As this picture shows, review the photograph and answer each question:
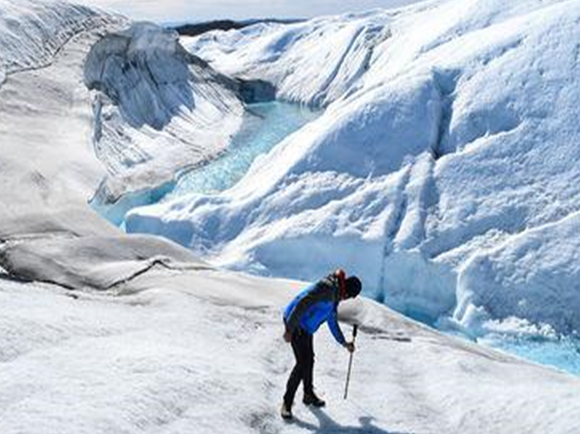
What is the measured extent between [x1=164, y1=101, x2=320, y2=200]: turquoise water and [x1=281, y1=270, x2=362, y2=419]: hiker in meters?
25.9

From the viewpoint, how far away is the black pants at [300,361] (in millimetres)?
9656

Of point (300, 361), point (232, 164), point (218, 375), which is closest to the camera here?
point (300, 361)

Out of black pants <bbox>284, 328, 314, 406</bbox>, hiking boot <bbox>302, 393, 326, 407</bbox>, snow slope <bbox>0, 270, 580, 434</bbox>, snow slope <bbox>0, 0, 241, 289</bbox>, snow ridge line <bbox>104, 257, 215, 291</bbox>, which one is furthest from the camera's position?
snow slope <bbox>0, 0, 241, 289</bbox>

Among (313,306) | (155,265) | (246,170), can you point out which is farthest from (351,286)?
(246,170)

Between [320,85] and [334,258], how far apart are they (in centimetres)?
4107

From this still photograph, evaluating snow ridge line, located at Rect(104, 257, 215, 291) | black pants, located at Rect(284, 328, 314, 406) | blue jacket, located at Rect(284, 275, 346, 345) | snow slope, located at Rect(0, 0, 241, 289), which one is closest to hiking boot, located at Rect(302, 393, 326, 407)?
black pants, located at Rect(284, 328, 314, 406)

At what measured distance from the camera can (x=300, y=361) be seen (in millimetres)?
9789

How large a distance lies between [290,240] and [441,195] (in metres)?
4.61

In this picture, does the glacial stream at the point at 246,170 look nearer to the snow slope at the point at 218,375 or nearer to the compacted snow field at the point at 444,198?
the compacted snow field at the point at 444,198

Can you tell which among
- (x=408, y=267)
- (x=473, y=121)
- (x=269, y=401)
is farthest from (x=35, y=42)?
(x=269, y=401)

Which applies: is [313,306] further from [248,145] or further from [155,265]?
[248,145]

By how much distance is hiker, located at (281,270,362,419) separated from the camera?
9.50 m

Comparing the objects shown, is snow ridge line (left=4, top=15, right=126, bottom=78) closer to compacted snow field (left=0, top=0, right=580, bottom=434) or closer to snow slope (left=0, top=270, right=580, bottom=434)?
compacted snow field (left=0, top=0, right=580, bottom=434)

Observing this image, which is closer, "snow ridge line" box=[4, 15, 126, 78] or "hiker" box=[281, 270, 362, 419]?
"hiker" box=[281, 270, 362, 419]
